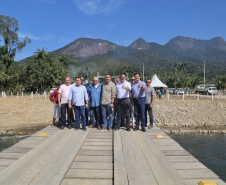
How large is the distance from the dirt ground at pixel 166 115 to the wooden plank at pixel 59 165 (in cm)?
1213

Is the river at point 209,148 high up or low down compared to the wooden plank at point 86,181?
down

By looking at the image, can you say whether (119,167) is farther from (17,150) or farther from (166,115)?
(166,115)

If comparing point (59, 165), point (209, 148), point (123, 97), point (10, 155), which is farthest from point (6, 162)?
point (209, 148)

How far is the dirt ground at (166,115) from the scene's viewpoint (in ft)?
55.3

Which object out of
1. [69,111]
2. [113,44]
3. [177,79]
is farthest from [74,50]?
[69,111]

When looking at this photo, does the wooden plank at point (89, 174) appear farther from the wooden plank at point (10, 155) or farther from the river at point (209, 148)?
the river at point (209, 148)

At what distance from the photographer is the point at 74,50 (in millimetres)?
186125

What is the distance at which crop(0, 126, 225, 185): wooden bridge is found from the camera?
111 inches

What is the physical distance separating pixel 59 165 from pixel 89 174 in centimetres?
58

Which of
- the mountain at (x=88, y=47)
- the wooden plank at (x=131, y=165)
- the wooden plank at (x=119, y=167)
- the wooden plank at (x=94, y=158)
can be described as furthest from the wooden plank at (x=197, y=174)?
the mountain at (x=88, y=47)

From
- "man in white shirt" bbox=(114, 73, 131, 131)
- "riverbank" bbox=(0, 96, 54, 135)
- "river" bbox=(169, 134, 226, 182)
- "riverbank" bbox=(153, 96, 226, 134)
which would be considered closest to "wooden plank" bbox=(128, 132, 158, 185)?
"man in white shirt" bbox=(114, 73, 131, 131)

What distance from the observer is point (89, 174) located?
3.06m

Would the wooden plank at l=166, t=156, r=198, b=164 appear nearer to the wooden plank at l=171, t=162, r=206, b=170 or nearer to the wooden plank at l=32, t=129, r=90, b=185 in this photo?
the wooden plank at l=171, t=162, r=206, b=170

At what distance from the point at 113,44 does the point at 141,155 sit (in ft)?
627
